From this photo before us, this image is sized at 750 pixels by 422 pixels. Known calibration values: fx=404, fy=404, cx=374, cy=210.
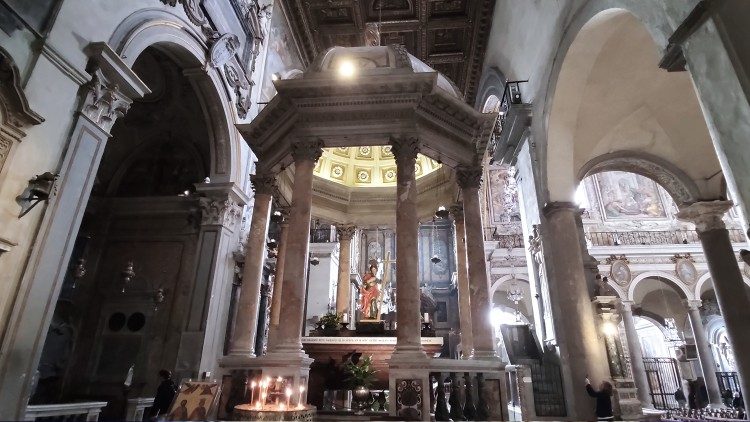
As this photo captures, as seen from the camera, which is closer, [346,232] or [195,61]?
[195,61]

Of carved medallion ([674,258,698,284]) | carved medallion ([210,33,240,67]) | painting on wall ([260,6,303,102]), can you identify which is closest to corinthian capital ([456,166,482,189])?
carved medallion ([210,33,240,67])

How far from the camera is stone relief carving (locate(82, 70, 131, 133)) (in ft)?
20.8

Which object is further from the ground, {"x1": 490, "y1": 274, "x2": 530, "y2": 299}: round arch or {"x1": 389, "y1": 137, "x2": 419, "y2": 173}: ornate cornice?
{"x1": 490, "y1": 274, "x2": 530, "y2": 299}: round arch

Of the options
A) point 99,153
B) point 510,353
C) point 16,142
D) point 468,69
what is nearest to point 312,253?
point 468,69

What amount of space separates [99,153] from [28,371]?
10.8 ft

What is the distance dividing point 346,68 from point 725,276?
31.2 feet

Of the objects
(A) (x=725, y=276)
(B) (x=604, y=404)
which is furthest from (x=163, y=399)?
(A) (x=725, y=276)

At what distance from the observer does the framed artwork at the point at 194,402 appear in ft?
17.2

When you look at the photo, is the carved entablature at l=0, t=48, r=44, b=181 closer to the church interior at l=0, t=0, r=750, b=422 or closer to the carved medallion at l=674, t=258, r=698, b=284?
the church interior at l=0, t=0, r=750, b=422

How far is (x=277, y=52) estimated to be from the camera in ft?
48.6

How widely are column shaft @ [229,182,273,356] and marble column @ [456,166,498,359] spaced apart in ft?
13.3

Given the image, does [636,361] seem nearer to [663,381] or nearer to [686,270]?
[686,270]

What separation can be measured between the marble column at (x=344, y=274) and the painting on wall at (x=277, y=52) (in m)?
5.21

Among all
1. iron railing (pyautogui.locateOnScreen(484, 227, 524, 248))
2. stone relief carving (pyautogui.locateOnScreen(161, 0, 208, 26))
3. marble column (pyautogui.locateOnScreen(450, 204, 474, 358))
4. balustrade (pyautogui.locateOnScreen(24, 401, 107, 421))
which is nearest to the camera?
balustrade (pyautogui.locateOnScreen(24, 401, 107, 421))
